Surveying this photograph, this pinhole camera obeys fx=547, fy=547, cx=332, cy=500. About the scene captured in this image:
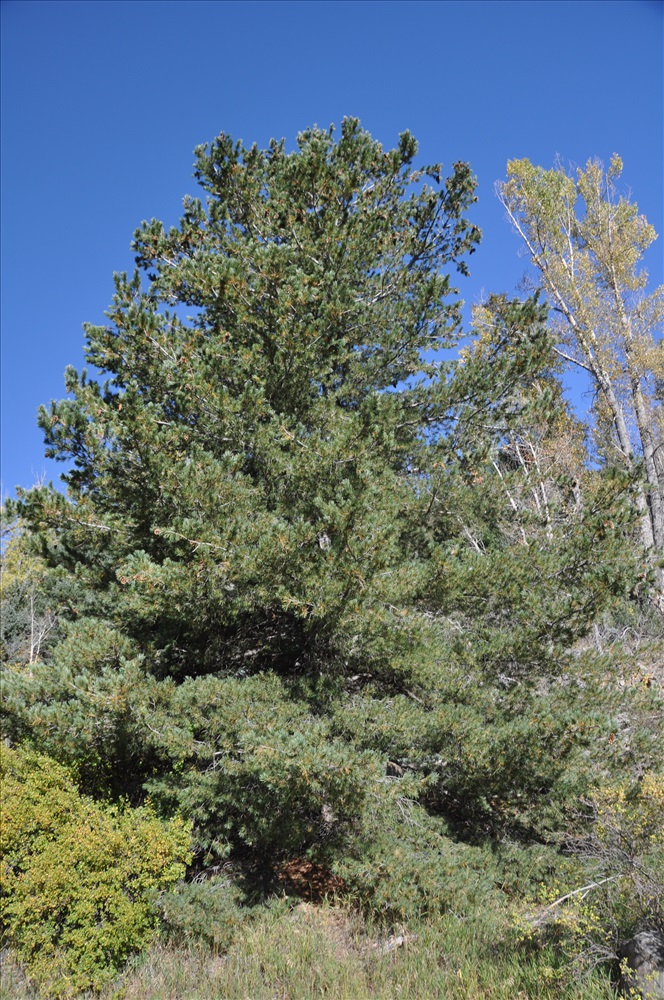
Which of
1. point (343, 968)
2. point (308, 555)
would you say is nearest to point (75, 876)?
point (343, 968)

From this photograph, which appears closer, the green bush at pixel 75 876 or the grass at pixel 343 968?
the grass at pixel 343 968

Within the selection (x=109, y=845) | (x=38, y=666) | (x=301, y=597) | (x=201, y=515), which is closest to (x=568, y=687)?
(x=301, y=597)

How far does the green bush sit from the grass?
0.24 meters

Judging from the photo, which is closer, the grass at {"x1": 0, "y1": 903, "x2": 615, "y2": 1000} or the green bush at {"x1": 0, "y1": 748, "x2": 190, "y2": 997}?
the grass at {"x1": 0, "y1": 903, "x2": 615, "y2": 1000}

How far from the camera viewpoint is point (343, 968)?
13.9ft

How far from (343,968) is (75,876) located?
87.9 inches

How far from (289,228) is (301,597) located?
454cm

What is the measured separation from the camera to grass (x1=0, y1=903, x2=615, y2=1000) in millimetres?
3770

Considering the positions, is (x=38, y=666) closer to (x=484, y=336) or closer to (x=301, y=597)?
(x=301, y=597)

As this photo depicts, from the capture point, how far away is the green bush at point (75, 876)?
4281mm

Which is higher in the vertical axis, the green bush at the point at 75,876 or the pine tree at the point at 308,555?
the pine tree at the point at 308,555

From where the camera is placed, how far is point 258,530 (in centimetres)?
492

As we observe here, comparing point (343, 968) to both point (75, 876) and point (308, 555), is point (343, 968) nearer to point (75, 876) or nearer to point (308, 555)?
point (75, 876)

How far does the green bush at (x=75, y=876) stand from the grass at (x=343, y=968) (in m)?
0.24
